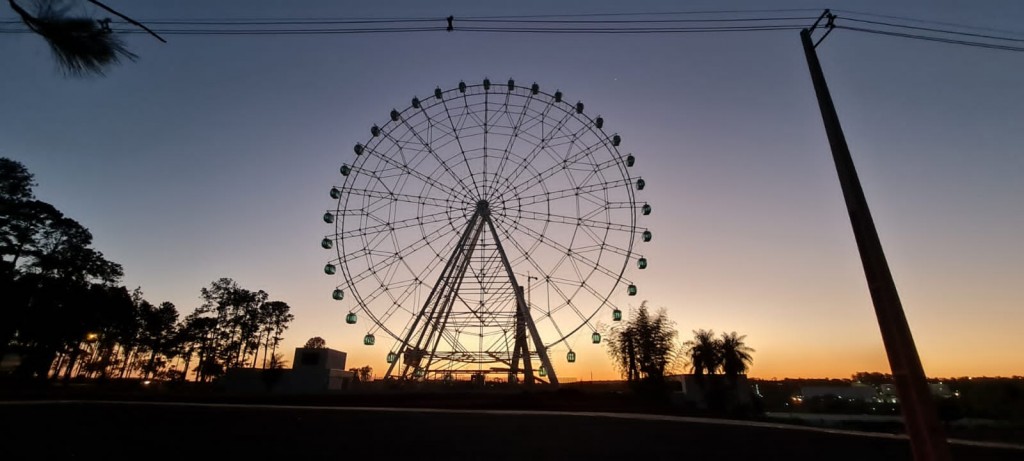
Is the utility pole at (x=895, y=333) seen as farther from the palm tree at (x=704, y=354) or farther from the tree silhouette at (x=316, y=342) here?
the tree silhouette at (x=316, y=342)

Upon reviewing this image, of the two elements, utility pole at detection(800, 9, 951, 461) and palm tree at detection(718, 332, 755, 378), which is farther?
palm tree at detection(718, 332, 755, 378)

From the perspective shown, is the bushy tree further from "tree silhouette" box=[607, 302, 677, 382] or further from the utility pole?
the utility pole

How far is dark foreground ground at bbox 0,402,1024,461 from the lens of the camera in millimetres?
8531

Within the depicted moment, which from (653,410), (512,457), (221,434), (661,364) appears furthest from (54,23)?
(661,364)

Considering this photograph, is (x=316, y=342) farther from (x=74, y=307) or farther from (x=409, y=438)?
(x=409, y=438)

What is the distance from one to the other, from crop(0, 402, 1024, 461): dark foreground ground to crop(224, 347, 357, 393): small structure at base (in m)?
23.7

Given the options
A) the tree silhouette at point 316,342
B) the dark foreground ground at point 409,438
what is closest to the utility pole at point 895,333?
the dark foreground ground at point 409,438

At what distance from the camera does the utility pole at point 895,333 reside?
11.8ft

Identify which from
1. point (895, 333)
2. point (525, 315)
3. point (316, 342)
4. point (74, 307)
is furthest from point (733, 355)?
point (316, 342)

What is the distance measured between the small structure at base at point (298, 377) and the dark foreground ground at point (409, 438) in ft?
77.8

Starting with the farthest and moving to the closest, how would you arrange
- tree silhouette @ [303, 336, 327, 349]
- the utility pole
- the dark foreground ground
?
tree silhouette @ [303, 336, 327, 349] < the dark foreground ground < the utility pole

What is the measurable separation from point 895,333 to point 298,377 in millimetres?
36558

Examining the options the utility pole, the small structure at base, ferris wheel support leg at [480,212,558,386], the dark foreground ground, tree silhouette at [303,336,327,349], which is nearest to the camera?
the utility pole

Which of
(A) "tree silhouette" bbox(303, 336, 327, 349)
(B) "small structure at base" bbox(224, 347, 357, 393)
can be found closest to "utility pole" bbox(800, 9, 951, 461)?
(B) "small structure at base" bbox(224, 347, 357, 393)
